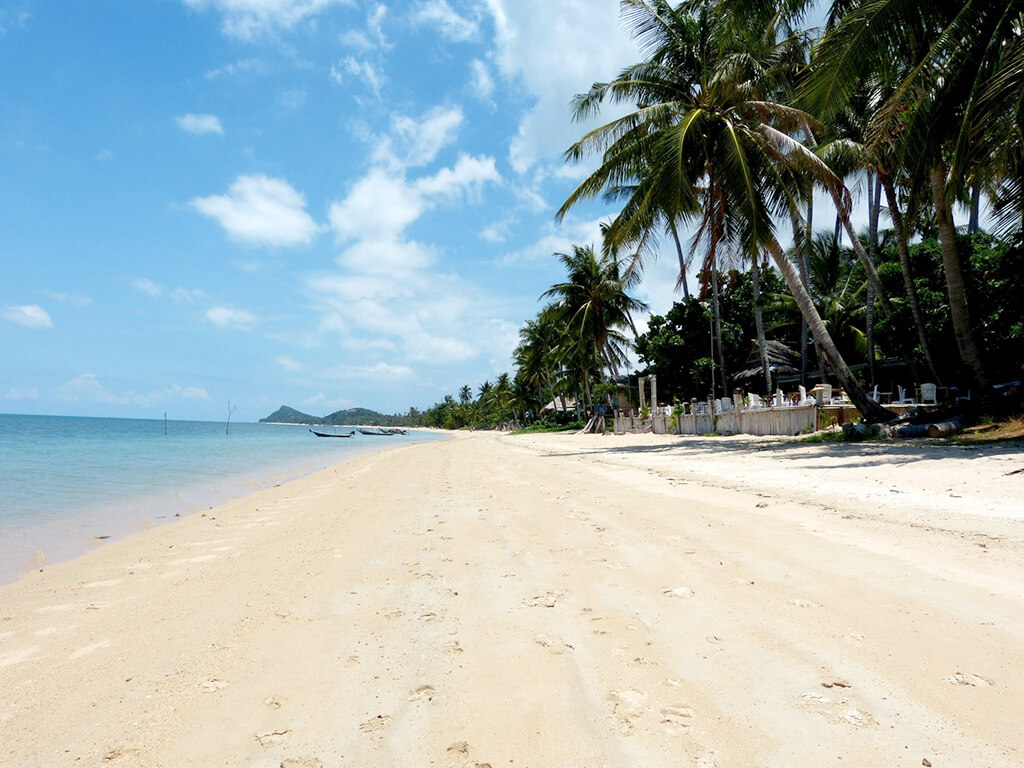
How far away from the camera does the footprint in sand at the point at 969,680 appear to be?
82.7 inches

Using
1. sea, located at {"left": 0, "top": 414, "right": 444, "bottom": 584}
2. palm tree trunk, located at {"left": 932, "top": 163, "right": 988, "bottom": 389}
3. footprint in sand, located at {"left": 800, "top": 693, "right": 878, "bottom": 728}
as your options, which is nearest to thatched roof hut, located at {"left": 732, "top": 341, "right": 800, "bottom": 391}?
palm tree trunk, located at {"left": 932, "top": 163, "right": 988, "bottom": 389}

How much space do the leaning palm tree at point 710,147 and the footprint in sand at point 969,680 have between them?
38.2 ft

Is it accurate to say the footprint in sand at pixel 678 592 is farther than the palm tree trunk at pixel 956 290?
No

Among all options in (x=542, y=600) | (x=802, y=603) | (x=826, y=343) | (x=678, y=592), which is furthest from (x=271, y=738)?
(x=826, y=343)

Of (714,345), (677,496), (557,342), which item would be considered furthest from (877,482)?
(557,342)

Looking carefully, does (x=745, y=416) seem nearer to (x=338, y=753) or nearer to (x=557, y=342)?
(x=338, y=753)

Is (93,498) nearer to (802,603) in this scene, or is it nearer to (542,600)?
(542,600)

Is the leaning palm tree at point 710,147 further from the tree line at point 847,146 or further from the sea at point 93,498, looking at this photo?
the sea at point 93,498

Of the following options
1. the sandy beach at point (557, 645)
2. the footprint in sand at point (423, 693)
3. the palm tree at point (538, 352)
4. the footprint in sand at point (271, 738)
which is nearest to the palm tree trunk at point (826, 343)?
the sandy beach at point (557, 645)

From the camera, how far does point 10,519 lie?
28.9 ft

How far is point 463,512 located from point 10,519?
25.6 ft

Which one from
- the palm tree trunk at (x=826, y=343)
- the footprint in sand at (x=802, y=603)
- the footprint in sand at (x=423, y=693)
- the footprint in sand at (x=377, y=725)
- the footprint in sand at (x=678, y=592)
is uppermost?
the palm tree trunk at (x=826, y=343)

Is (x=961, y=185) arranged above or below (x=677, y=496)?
above

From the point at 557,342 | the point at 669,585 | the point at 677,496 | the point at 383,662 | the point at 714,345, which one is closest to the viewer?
the point at 383,662
